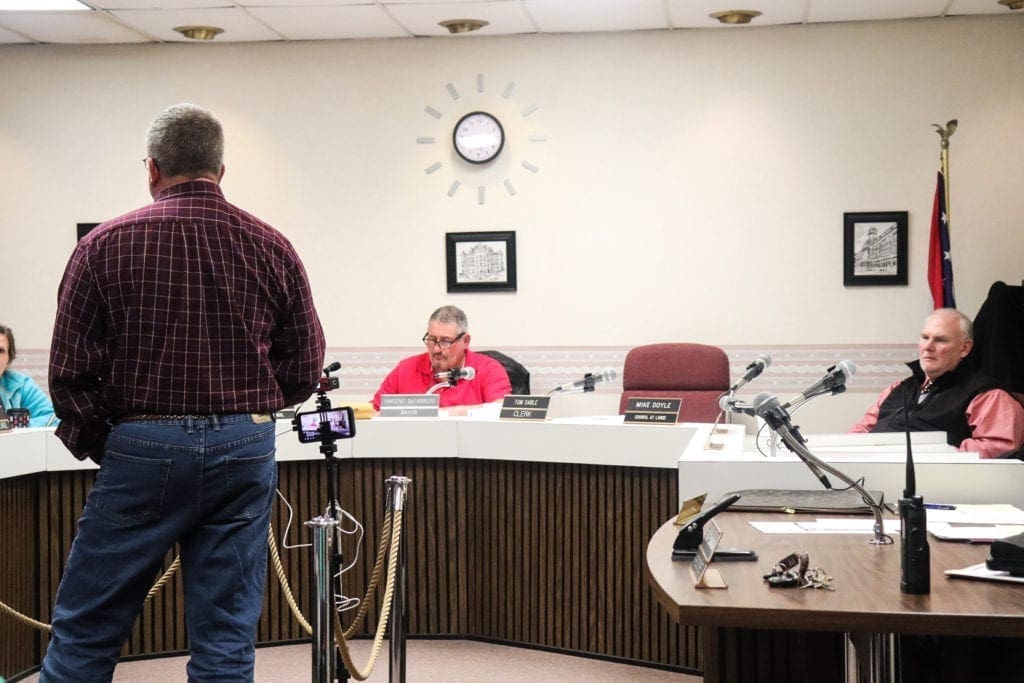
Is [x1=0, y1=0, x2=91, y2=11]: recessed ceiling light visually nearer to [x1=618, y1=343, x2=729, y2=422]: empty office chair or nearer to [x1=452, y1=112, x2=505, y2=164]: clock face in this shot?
[x1=452, y1=112, x2=505, y2=164]: clock face

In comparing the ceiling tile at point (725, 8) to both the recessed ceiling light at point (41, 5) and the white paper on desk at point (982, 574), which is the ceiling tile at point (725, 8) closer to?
the recessed ceiling light at point (41, 5)

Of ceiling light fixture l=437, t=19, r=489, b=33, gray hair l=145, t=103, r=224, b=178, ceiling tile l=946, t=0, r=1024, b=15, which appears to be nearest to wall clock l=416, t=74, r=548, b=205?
ceiling light fixture l=437, t=19, r=489, b=33

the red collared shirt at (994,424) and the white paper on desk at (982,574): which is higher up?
the red collared shirt at (994,424)

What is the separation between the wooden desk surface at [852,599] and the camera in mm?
1771

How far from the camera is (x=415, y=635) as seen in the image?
4.44 meters

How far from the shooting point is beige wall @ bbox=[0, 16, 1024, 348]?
6.35m

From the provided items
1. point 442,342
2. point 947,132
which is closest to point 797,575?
point 442,342

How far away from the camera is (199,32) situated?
660 cm

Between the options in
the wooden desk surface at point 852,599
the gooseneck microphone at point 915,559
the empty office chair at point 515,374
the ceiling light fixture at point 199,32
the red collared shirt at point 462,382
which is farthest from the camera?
the ceiling light fixture at point 199,32

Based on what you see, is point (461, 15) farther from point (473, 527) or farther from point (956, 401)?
point (956, 401)

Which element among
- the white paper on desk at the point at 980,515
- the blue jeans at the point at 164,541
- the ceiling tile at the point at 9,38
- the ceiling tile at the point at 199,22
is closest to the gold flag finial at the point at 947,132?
the ceiling tile at the point at 199,22

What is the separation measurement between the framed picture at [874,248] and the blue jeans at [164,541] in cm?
472

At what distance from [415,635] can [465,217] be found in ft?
9.80

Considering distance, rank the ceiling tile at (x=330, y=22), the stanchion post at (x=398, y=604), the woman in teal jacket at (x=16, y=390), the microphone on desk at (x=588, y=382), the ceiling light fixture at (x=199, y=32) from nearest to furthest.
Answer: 1. the stanchion post at (x=398, y=604)
2. the microphone on desk at (x=588, y=382)
3. the woman in teal jacket at (x=16, y=390)
4. the ceiling tile at (x=330, y=22)
5. the ceiling light fixture at (x=199, y=32)
